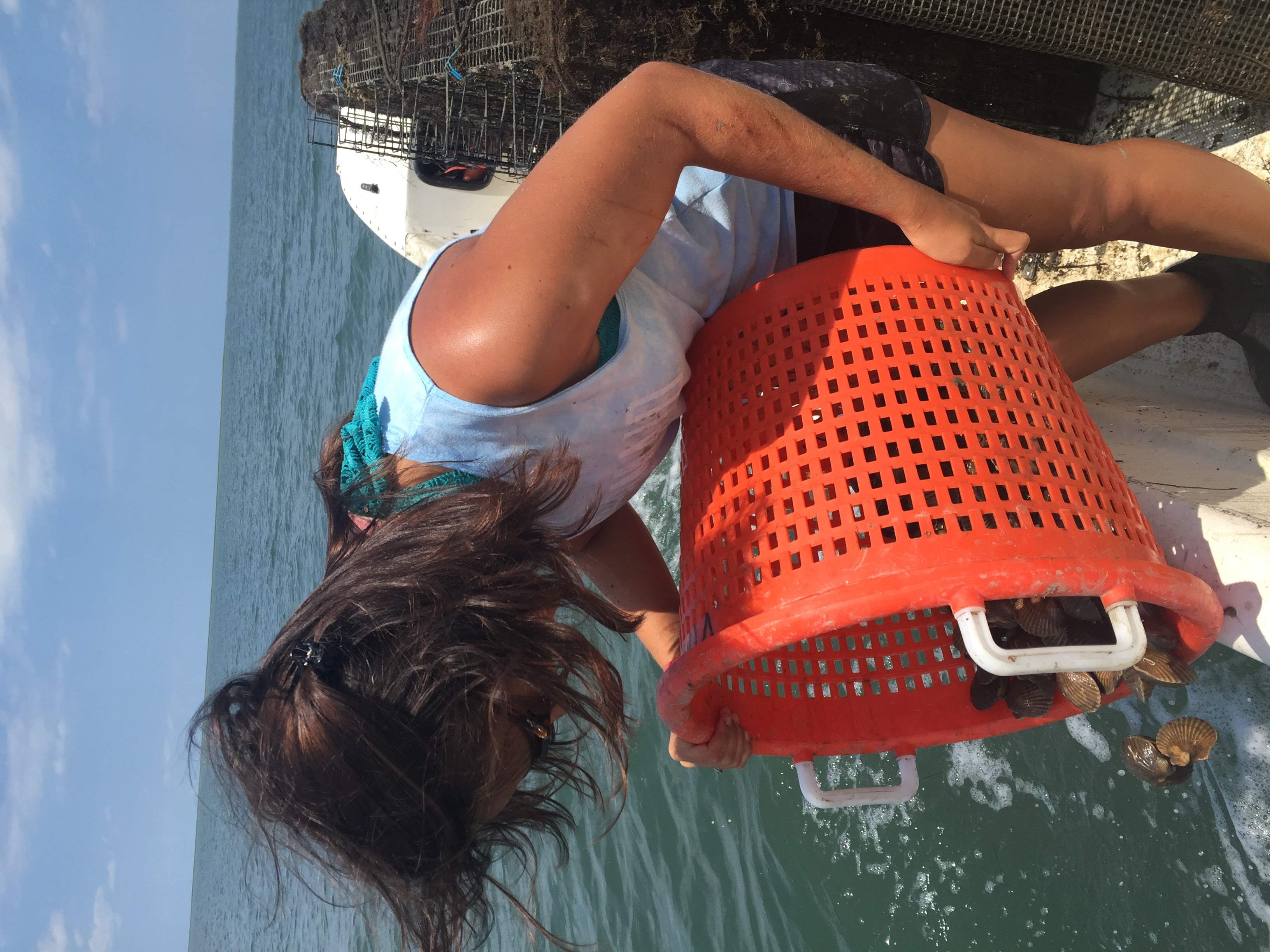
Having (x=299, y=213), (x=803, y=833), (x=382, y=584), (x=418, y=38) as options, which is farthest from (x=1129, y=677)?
(x=299, y=213)

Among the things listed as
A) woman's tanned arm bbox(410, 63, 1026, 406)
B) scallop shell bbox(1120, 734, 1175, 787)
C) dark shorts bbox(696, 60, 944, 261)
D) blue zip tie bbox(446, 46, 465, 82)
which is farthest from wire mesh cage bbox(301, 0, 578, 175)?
scallop shell bbox(1120, 734, 1175, 787)

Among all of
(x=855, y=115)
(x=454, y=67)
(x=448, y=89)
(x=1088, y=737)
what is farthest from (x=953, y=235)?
(x=448, y=89)

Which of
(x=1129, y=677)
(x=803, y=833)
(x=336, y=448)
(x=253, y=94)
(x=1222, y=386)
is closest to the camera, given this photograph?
(x=1129, y=677)

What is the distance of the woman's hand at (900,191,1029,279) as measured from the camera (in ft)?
4.93

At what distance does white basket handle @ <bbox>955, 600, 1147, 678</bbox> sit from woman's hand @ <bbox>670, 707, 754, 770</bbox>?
2.53 feet

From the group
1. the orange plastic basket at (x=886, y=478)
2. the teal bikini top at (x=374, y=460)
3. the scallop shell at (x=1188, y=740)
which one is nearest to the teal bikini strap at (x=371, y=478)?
the teal bikini top at (x=374, y=460)

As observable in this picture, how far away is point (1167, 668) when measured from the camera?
143cm

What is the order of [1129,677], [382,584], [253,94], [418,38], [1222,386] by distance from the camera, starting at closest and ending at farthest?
[382,584], [1129,677], [1222,386], [418,38], [253,94]

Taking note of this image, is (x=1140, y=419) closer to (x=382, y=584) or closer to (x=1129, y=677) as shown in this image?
(x=1129, y=677)

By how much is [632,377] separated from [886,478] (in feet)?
1.49

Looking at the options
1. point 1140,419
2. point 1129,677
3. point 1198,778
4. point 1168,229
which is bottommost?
point 1198,778

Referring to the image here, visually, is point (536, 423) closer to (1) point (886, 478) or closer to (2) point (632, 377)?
(2) point (632, 377)

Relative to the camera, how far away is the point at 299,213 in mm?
13172

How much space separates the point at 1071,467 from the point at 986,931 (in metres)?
1.76
